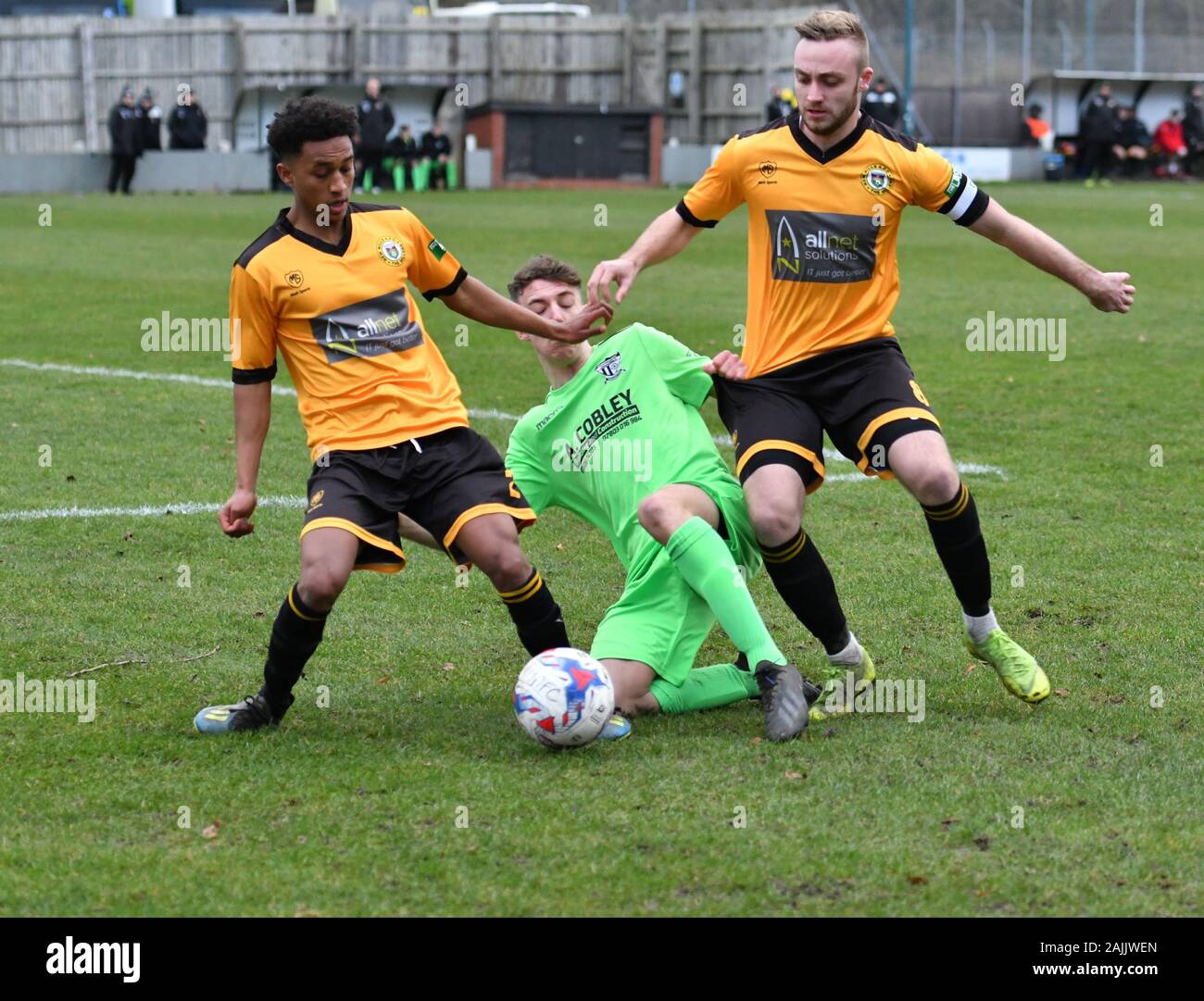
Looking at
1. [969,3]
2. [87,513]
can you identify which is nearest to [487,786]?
[87,513]

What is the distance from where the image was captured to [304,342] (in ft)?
16.5

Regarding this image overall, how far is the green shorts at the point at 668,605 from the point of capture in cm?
530

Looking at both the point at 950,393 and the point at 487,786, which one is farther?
the point at 950,393

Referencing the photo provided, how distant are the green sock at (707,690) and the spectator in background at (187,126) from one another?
28004mm

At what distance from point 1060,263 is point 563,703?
211 centimetres

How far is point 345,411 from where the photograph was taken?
5031mm

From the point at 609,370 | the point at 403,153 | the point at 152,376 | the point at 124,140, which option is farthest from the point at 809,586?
the point at 403,153

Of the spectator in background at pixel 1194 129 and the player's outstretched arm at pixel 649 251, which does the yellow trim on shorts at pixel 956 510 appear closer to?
the player's outstretched arm at pixel 649 251

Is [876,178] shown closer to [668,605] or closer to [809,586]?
[809,586]

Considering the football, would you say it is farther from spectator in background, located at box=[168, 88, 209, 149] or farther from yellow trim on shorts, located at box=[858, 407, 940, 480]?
spectator in background, located at box=[168, 88, 209, 149]

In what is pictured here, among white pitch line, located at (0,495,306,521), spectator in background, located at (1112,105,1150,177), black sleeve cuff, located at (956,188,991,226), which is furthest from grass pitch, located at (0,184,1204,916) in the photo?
spectator in background, located at (1112,105,1150,177)

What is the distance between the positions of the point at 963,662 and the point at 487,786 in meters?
1.99
